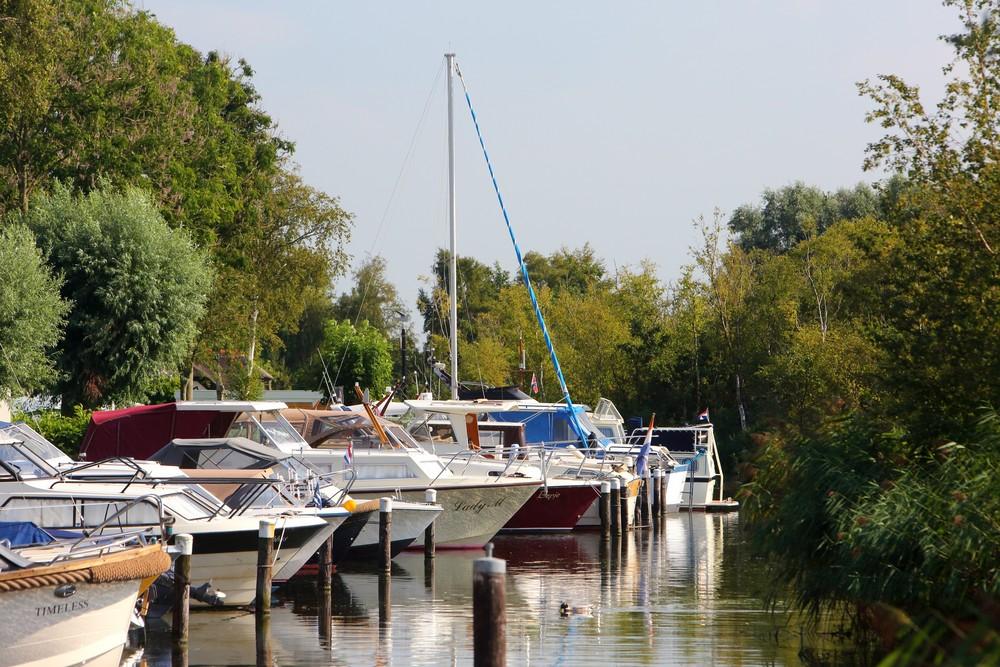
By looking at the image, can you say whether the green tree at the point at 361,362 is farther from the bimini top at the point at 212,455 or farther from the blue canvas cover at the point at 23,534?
the blue canvas cover at the point at 23,534

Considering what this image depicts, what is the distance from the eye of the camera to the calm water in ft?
55.7

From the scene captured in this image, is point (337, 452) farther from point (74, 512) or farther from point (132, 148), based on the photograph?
point (132, 148)

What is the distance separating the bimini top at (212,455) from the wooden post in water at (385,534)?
7.90 feet

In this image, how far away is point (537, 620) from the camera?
20.1 metres

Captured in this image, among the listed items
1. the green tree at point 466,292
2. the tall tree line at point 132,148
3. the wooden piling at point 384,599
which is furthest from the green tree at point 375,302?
the wooden piling at point 384,599

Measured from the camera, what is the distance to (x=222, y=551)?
63.2 ft

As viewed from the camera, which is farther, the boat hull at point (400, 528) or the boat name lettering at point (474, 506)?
the boat name lettering at point (474, 506)

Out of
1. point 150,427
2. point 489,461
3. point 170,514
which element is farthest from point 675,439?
point 170,514

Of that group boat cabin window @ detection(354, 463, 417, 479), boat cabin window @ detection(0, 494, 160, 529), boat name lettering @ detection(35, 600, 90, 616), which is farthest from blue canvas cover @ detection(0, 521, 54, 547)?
boat cabin window @ detection(354, 463, 417, 479)

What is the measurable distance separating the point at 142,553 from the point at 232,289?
38.6m

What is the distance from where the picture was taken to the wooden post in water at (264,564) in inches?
726

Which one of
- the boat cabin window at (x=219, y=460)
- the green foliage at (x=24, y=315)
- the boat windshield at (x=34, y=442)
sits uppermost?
the green foliage at (x=24, y=315)

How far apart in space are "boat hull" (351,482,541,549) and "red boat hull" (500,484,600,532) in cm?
311

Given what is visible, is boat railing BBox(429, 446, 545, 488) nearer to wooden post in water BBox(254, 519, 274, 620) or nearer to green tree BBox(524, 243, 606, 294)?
wooden post in water BBox(254, 519, 274, 620)
